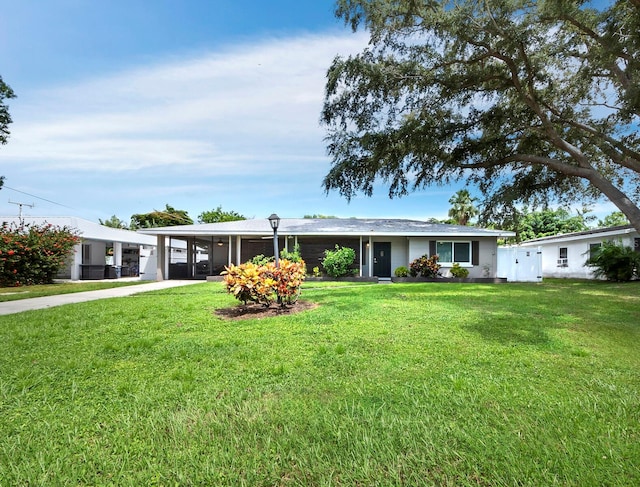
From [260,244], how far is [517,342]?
15463 mm

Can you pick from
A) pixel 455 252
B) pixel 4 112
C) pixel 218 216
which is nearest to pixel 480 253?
pixel 455 252

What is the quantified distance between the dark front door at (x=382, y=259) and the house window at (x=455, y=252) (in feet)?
8.30

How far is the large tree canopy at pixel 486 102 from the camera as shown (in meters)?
11.0

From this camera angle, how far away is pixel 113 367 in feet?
13.2

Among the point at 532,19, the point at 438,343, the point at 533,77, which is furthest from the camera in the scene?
the point at 533,77

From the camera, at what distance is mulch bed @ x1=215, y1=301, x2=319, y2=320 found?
276 inches

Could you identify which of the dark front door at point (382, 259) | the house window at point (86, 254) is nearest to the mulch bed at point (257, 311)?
the dark front door at point (382, 259)

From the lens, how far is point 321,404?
119 inches

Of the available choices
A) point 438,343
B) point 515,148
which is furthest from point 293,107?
point 438,343

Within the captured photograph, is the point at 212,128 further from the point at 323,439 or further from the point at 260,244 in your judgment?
the point at 323,439

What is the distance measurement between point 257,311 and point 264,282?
0.73 m

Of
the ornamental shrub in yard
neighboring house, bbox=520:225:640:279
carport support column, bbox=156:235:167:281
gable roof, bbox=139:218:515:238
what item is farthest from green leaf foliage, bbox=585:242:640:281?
carport support column, bbox=156:235:167:281

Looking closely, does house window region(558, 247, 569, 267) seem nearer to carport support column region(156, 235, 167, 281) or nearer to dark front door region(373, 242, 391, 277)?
dark front door region(373, 242, 391, 277)

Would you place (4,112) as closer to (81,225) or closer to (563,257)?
(81,225)
